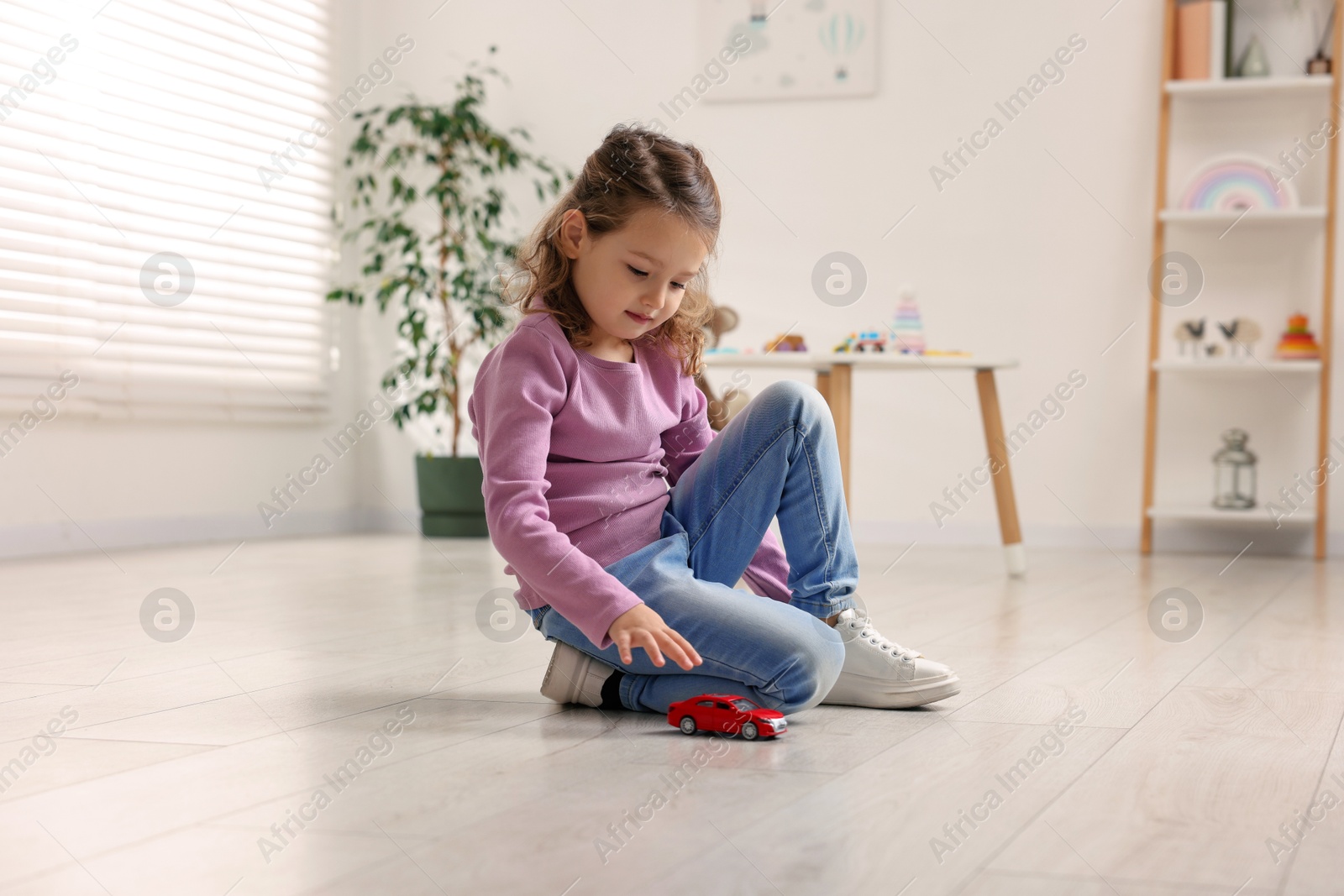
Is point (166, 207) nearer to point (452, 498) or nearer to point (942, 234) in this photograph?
point (452, 498)

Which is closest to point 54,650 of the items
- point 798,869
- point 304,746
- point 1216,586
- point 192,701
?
point 192,701

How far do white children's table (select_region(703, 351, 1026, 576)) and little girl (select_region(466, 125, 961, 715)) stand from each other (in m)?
1.37

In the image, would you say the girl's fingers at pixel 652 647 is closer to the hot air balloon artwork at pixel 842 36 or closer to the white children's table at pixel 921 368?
the white children's table at pixel 921 368

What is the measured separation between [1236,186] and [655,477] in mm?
2591

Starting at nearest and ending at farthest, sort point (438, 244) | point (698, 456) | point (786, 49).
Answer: point (698, 456)
point (786, 49)
point (438, 244)

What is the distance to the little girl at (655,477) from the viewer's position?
1203 mm

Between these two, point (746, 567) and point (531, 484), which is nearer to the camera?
point (531, 484)

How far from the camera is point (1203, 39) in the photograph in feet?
11.0

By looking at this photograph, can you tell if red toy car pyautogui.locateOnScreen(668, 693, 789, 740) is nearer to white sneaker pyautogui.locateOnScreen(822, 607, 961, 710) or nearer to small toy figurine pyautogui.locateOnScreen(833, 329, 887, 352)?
white sneaker pyautogui.locateOnScreen(822, 607, 961, 710)

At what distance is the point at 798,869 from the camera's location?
77 centimetres

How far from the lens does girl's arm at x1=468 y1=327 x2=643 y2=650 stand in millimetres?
1101

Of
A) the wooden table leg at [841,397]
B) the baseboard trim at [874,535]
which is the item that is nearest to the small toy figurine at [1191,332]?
the baseboard trim at [874,535]

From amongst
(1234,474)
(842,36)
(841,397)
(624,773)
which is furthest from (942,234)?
(624,773)

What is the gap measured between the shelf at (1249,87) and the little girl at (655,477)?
2.49 m
